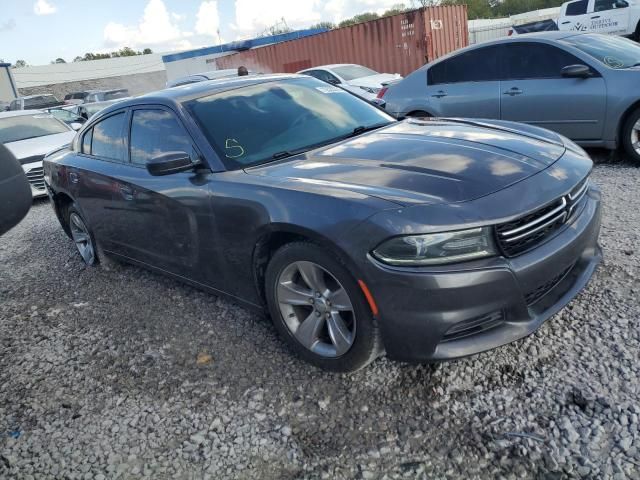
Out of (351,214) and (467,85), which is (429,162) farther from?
(467,85)

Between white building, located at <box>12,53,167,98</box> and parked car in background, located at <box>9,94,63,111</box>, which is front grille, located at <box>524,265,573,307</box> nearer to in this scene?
parked car in background, located at <box>9,94,63,111</box>

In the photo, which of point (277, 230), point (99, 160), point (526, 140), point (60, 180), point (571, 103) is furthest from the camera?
point (571, 103)

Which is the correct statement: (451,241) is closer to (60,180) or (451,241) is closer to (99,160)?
(99,160)

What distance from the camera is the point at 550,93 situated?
596 centimetres

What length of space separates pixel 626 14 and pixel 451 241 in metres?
18.7

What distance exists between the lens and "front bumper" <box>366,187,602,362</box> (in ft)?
7.48

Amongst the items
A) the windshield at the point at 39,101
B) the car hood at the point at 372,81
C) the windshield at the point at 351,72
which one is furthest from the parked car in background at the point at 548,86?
the windshield at the point at 39,101

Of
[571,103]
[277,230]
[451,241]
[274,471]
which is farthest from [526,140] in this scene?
[571,103]

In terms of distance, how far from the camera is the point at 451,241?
7.55 ft

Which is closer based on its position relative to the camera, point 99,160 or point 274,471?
point 274,471

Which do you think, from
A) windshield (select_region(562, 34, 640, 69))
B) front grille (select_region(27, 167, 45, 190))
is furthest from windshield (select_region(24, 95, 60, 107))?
windshield (select_region(562, 34, 640, 69))

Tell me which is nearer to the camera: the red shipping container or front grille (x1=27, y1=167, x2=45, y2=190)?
front grille (x1=27, y1=167, x2=45, y2=190)

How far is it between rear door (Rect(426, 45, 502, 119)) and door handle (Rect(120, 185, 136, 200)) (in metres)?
4.46

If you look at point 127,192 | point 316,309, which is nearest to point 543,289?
point 316,309
